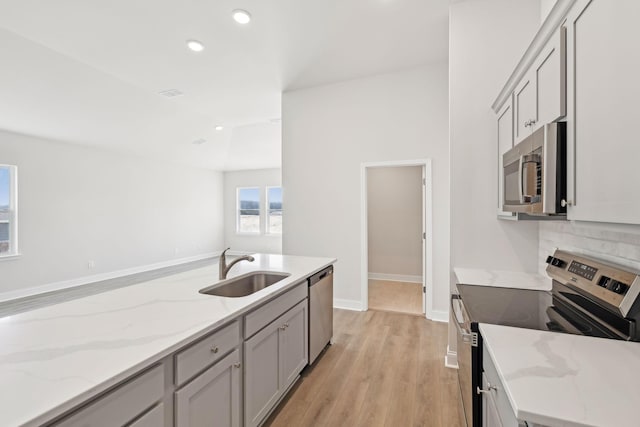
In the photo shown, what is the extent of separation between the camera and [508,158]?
1.98 meters

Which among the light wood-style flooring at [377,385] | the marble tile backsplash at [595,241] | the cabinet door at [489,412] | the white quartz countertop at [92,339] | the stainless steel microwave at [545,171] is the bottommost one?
the light wood-style flooring at [377,385]

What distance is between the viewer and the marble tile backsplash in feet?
3.86

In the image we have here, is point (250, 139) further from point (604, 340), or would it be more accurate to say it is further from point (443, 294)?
point (604, 340)

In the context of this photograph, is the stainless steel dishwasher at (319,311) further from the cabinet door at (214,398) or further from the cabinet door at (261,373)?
the cabinet door at (214,398)

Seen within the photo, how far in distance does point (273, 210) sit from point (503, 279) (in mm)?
7209

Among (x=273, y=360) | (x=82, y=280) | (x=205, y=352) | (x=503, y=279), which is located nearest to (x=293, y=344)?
(x=273, y=360)

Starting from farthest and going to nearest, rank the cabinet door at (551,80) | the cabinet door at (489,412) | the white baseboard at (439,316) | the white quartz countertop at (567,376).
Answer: the white baseboard at (439,316)
the cabinet door at (551,80)
the cabinet door at (489,412)
the white quartz countertop at (567,376)

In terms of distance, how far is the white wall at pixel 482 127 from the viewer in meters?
2.48

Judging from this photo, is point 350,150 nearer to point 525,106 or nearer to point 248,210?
point 525,106

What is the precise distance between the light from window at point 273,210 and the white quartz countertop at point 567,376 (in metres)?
7.79

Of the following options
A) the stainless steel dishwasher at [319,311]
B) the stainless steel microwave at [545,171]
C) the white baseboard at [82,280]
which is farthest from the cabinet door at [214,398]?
the white baseboard at [82,280]

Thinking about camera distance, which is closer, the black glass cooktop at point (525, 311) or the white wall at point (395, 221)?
the black glass cooktop at point (525, 311)

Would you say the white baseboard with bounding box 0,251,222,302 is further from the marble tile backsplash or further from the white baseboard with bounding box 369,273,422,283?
the marble tile backsplash

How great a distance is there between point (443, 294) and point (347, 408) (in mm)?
2183
